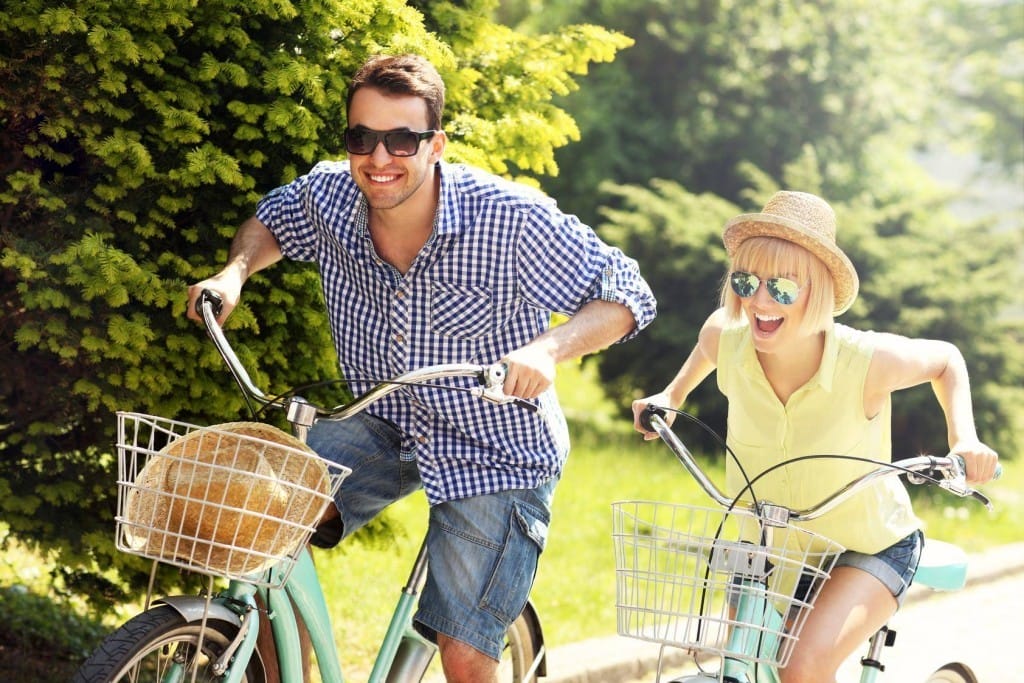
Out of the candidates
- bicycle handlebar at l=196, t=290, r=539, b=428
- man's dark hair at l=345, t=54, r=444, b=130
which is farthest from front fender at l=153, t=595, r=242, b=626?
man's dark hair at l=345, t=54, r=444, b=130

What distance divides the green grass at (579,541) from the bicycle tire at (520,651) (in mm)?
1126

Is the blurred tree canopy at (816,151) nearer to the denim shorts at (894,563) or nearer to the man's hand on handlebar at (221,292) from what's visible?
the denim shorts at (894,563)

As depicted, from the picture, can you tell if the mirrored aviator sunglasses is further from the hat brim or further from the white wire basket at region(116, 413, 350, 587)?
the white wire basket at region(116, 413, 350, 587)

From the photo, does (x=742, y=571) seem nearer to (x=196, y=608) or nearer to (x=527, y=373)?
(x=527, y=373)

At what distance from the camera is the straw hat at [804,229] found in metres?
3.22

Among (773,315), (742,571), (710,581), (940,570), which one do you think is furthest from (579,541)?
(710,581)

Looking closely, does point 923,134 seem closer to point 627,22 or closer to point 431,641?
point 627,22

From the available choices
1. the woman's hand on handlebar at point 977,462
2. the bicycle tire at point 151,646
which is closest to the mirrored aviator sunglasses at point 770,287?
the woman's hand on handlebar at point 977,462

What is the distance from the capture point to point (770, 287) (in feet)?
10.6

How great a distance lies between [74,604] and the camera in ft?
17.4

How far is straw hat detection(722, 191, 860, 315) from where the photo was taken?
3221mm

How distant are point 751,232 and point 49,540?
2.52m

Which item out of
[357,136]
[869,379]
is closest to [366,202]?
[357,136]

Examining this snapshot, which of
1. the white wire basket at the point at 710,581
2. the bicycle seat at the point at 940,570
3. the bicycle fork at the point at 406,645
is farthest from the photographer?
the bicycle seat at the point at 940,570
